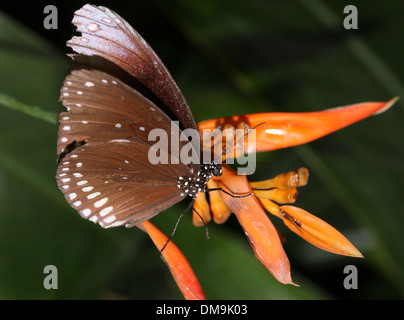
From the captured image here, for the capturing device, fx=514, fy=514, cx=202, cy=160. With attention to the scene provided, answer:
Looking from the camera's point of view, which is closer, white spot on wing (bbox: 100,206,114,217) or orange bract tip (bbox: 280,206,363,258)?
orange bract tip (bbox: 280,206,363,258)

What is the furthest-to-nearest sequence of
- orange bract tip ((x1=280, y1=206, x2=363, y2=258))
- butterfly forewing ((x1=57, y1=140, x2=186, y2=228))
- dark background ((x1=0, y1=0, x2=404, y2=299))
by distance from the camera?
dark background ((x1=0, y1=0, x2=404, y2=299))
butterfly forewing ((x1=57, y1=140, x2=186, y2=228))
orange bract tip ((x1=280, y1=206, x2=363, y2=258))

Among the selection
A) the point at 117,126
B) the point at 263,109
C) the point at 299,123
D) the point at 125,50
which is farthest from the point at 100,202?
the point at 263,109

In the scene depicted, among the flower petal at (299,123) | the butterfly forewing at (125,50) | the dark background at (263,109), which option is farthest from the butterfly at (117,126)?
the dark background at (263,109)

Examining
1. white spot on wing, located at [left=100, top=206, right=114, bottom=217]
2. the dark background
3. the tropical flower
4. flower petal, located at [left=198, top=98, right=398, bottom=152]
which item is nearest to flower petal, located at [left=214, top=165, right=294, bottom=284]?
the tropical flower

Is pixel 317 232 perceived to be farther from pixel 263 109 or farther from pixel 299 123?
pixel 263 109

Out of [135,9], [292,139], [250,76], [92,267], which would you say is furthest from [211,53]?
[92,267]

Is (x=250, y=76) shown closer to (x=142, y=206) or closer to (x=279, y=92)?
(x=279, y=92)
